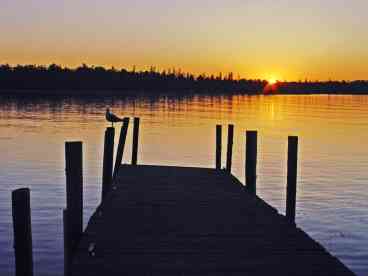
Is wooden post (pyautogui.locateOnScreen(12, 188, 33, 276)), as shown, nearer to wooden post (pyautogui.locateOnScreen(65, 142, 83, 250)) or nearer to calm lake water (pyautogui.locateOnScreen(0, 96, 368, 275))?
wooden post (pyautogui.locateOnScreen(65, 142, 83, 250))

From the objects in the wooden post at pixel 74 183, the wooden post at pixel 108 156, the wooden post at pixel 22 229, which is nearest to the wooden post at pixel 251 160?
the wooden post at pixel 108 156

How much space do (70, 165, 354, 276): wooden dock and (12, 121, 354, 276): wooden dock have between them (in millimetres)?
13

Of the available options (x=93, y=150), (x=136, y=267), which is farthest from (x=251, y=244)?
(x=93, y=150)

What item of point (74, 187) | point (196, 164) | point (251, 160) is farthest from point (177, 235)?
point (196, 164)

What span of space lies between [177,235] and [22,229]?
8.78 ft

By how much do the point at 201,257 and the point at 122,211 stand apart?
146 inches

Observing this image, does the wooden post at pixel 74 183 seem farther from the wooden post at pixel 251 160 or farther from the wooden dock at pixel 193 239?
the wooden post at pixel 251 160

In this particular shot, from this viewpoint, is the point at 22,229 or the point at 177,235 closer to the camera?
the point at 22,229

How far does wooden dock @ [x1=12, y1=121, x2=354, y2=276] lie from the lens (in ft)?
26.6

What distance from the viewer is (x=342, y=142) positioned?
46750 millimetres

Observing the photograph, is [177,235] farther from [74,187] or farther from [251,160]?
[251,160]

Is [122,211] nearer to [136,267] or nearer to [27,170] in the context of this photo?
[136,267]

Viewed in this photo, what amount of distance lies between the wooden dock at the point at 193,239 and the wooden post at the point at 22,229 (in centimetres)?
69

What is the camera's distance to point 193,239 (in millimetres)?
9641
